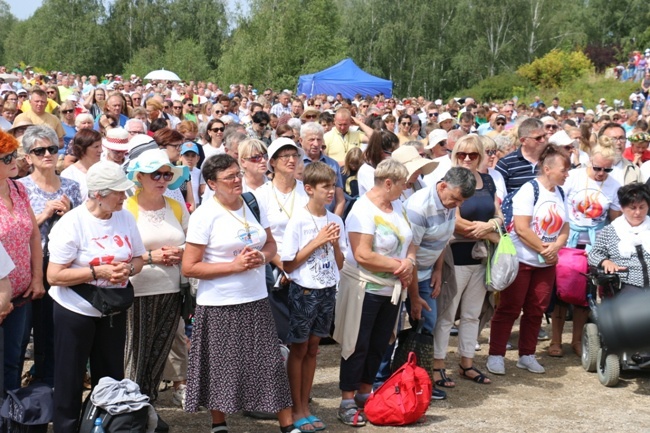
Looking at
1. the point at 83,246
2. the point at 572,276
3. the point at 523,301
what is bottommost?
the point at 523,301

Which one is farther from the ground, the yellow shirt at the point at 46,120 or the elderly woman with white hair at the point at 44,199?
the yellow shirt at the point at 46,120

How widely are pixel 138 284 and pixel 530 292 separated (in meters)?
3.53

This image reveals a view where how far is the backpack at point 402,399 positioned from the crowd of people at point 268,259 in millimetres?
140

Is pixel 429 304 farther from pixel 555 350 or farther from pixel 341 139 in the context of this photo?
pixel 341 139

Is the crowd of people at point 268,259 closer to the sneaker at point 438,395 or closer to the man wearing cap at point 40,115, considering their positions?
the sneaker at point 438,395

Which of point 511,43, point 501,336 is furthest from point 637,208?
point 511,43

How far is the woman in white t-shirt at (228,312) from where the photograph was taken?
5016 millimetres

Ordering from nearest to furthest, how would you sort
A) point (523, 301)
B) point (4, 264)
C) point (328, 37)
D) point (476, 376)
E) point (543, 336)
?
point (4, 264) → point (476, 376) → point (523, 301) → point (543, 336) → point (328, 37)

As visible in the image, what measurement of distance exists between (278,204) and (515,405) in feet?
7.89

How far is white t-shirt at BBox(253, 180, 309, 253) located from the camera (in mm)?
6002

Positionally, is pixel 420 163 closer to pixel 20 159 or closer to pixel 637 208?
pixel 637 208

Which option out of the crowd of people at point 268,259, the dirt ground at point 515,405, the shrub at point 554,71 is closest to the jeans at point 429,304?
the crowd of people at point 268,259

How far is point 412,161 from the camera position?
6.67 metres

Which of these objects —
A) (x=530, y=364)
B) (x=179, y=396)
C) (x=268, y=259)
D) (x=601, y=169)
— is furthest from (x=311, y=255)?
(x=601, y=169)
